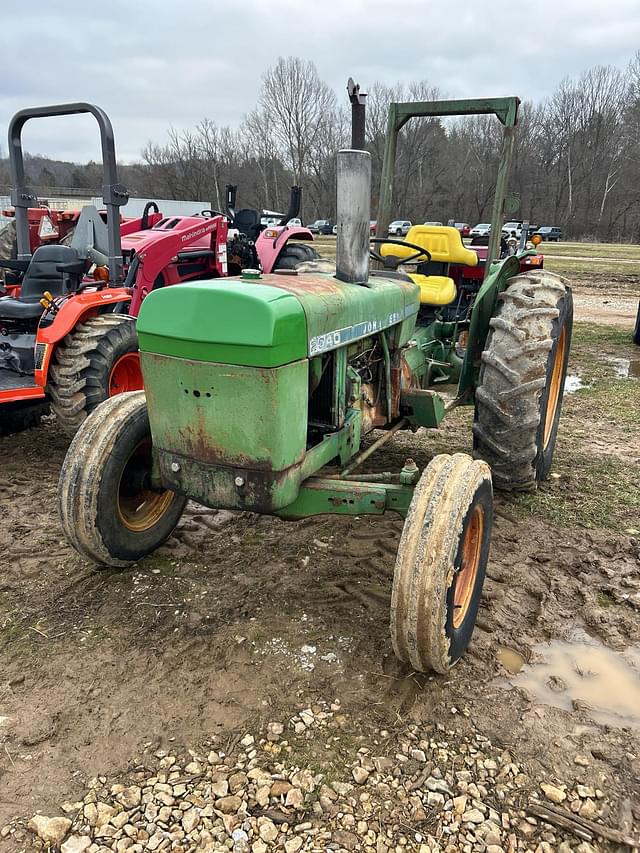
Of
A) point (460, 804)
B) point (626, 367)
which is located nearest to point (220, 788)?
→ point (460, 804)

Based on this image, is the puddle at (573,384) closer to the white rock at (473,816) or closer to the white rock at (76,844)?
the white rock at (473,816)

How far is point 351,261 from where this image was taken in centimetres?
312

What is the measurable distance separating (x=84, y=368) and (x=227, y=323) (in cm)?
257

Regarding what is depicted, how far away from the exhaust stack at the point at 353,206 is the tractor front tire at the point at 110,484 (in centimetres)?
118

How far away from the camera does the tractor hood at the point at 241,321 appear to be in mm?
2379

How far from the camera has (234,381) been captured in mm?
2457

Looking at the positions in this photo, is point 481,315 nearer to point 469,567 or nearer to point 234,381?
point 469,567

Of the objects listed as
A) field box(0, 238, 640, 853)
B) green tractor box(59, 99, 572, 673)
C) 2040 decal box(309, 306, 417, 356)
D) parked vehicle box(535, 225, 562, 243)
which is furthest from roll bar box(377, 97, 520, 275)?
parked vehicle box(535, 225, 562, 243)

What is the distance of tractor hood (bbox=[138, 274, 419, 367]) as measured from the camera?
2379mm

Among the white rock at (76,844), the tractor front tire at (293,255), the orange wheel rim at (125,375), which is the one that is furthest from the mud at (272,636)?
the tractor front tire at (293,255)

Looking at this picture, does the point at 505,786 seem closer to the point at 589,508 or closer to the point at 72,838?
the point at 72,838

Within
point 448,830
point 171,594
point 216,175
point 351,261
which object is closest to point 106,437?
point 171,594

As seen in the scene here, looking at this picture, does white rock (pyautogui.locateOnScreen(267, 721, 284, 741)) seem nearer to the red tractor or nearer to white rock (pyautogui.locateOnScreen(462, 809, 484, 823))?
white rock (pyautogui.locateOnScreen(462, 809, 484, 823))

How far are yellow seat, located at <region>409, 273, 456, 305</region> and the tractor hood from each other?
2.03 m
